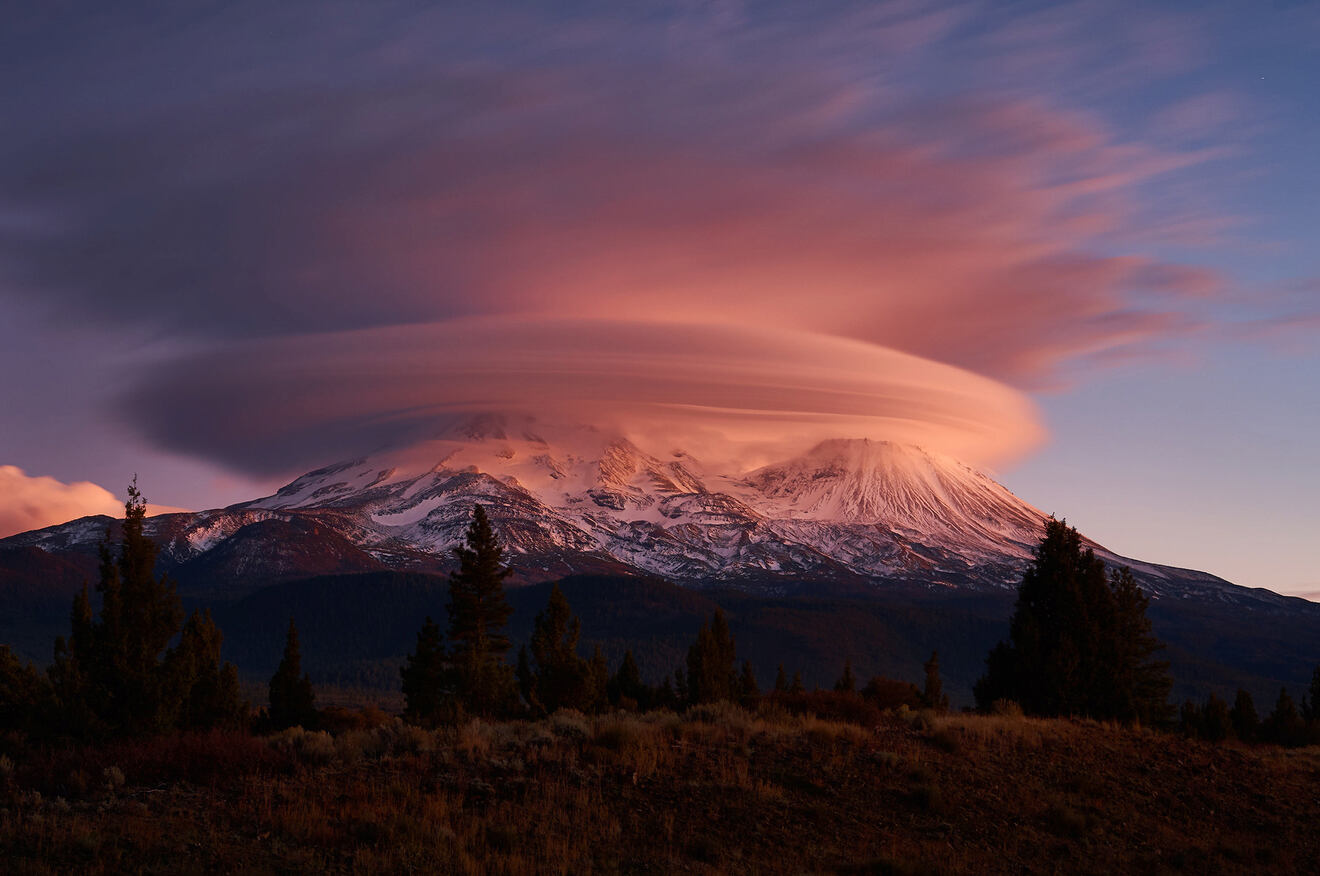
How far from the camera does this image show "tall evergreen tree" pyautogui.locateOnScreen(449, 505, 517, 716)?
51.7 metres

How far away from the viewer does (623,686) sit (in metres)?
93.5

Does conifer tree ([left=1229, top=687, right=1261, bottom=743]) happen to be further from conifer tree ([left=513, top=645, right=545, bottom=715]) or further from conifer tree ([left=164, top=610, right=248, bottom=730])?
conifer tree ([left=164, top=610, right=248, bottom=730])

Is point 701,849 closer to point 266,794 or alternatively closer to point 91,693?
point 266,794

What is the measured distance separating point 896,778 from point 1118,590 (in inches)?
1178

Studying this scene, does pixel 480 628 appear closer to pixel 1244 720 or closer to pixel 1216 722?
pixel 1216 722

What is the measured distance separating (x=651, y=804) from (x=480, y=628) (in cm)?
3597

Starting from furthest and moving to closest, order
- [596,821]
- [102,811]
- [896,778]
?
[896,778] < [596,821] < [102,811]

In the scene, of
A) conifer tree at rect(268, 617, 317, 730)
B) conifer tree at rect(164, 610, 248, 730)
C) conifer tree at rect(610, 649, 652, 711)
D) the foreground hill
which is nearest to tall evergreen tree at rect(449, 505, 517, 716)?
conifer tree at rect(164, 610, 248, 730)

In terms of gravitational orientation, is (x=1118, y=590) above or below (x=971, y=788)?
above

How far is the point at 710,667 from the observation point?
88125 mm

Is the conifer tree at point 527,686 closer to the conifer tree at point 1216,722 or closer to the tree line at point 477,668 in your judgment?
the tree line at point 477,668

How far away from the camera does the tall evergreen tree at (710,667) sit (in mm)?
85750

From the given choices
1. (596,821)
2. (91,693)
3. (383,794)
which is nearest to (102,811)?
(383,794)

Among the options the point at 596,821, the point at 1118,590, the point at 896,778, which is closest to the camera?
the point at 596,821
